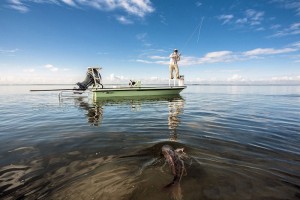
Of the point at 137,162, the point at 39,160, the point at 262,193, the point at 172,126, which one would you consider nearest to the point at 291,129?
the point at 172,126

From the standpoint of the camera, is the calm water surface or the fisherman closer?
the calm water surface

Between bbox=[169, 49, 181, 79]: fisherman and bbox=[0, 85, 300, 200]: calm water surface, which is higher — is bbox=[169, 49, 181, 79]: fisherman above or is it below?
above

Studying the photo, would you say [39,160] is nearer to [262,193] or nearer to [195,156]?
[195,156]

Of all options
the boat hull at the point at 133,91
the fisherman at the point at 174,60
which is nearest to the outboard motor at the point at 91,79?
the boat hull at the point at 133,91

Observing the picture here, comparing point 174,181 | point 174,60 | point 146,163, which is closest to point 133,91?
point 174,60

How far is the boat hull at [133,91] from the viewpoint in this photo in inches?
828

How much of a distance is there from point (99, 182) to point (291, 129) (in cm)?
845

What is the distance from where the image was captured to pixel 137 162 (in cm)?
512

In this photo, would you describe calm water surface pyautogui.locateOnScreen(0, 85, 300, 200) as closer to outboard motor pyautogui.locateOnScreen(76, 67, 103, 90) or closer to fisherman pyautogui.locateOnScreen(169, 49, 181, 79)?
fisherman pyautogui.locateOnScreen(169, 49, 181, 79)

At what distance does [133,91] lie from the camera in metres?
21.7

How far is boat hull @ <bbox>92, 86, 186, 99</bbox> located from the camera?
21031 mm

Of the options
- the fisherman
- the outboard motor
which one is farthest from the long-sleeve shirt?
the outboard motor

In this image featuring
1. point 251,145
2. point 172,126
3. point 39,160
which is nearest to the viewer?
point 39,160

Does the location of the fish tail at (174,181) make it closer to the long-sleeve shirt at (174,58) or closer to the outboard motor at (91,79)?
the long-sleeve shirt at (174,58)
